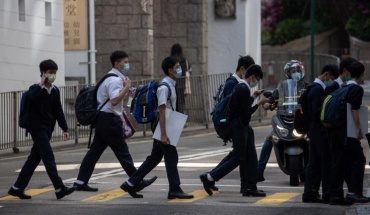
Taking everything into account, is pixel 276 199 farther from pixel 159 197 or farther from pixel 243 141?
pixel 159 197

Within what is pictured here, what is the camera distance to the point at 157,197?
16.2m

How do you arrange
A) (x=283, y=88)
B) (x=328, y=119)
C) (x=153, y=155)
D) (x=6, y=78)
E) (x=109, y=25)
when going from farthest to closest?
(x=109, y=25) < (x=6, y=78) < (x=283, y=88) < (x=153, y=155) < (x=328, y=119)

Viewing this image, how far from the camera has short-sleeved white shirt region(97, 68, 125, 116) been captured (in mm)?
16203

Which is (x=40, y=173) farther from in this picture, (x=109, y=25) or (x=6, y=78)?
(x=109, y=25)

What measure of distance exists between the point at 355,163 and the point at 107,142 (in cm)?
326

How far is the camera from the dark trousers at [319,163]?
15.4 metres

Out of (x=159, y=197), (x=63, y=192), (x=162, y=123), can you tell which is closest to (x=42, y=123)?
(x=63, y=192)

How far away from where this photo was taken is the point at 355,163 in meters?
15.1

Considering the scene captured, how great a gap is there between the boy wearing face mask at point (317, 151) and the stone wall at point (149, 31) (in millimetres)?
13733

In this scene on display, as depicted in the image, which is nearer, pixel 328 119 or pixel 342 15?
pixel 328 119

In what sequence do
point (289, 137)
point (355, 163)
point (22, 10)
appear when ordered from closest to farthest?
point (355, 163) → point (289, 137) → point (22, 10)

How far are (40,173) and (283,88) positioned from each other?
13.7 ft

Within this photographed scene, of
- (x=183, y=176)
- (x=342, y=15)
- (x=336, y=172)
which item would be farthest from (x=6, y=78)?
(x=342, y=15)

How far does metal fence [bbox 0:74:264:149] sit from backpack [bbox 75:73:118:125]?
7016 millimetres
